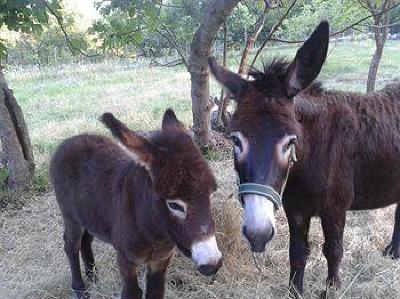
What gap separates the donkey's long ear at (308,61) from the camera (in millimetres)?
2273

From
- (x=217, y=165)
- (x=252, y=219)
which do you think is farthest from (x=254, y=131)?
(x=217, y=165)

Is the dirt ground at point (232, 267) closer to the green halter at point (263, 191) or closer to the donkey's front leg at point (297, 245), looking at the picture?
the donkey's front leg at point (297, 245)

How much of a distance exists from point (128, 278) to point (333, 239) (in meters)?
1.41

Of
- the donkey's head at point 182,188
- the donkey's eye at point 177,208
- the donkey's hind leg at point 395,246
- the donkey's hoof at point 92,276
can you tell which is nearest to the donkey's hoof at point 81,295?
the donkey's hoof at point 92,276

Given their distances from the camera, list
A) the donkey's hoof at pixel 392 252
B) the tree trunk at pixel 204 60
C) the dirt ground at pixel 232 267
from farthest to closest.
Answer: the tree trunk at pixel 204 60 → the donkey's hoof at pixel 392 252 → the dirt ground at pixel 232 267

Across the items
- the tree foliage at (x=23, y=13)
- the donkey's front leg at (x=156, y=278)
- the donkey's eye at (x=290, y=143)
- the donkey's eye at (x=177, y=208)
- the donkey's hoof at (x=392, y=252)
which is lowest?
the donkey's hoof at (x=392, y=252)

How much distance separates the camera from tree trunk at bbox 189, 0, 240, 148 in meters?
3.98

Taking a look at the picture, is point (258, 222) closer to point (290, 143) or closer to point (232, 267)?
point (290, 143)

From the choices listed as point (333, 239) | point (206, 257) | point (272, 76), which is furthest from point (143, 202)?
point (333, 239)

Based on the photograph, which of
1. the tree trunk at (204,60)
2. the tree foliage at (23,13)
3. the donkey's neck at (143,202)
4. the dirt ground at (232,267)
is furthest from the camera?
the tree foliage at (23,13)

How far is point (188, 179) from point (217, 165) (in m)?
3.11

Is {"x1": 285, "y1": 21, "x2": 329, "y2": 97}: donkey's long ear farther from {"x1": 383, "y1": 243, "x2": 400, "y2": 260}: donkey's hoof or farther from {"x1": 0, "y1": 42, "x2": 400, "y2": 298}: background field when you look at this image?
{"x1": 383, "y1": 243, "x2": 400, "y2": 260}: donkey's hoof

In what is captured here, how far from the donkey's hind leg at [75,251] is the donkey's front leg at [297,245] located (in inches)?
63.6

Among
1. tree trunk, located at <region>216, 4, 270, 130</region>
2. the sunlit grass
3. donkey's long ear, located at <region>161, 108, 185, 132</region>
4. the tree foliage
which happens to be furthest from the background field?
the tree foliage
